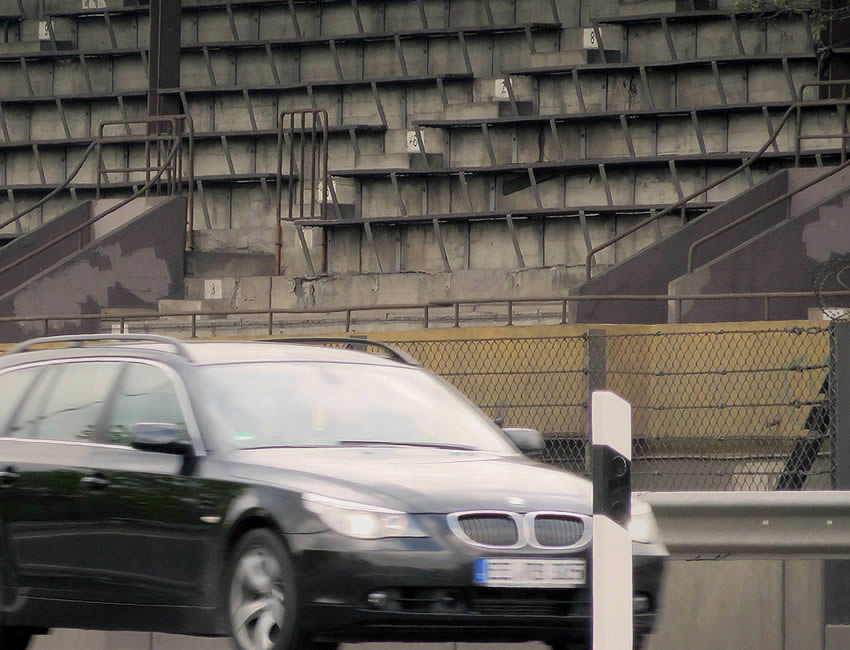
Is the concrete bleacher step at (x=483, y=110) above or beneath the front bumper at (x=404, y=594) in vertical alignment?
above

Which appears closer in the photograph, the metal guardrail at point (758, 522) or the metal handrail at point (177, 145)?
the metal guardrail at point (758, 522)

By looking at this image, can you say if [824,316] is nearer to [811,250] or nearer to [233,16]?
[811,250]

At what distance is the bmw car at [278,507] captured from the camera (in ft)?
28.2

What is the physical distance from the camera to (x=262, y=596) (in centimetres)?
880

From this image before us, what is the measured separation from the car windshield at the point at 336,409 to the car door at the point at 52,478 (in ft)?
2.63

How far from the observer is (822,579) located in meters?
11.0

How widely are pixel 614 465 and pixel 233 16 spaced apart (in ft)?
81.1

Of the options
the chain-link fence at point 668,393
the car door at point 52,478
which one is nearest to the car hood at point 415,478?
the car door at point 52,478

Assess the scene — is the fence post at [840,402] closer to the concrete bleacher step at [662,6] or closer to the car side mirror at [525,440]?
the car side mirror at [525,440]

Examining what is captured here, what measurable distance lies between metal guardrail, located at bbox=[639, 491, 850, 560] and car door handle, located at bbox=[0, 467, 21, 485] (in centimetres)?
319

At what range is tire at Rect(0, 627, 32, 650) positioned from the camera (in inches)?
406

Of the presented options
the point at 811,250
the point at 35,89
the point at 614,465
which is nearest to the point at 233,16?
the point at 35,89

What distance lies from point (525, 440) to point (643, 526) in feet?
3.46

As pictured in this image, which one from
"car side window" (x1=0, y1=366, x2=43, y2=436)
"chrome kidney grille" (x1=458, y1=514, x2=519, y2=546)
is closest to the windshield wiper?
"chrome kidney grille" (x1=458, y1=514, x2=519, y2=546)
